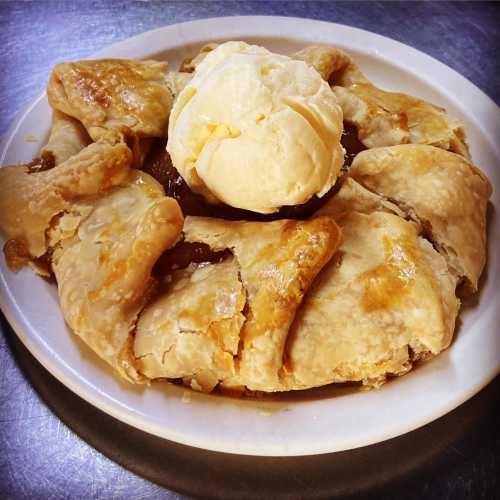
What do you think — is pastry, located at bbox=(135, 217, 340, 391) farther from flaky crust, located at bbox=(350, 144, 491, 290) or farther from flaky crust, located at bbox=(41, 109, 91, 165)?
flaky crust, located at bbox=(41, 109, 91, 165)

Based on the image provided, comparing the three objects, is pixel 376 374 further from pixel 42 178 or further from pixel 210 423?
pixel 42 178

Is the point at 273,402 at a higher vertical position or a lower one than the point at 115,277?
lower

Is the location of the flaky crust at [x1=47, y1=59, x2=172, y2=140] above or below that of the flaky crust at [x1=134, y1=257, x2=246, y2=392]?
above

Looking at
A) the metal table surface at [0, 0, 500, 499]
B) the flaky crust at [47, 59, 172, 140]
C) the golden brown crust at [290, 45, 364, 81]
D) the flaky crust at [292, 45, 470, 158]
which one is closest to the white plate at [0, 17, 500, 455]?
the metal table surface at [0, 0, 500, 499]

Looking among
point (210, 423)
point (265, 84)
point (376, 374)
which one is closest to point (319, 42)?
point (265, 84)

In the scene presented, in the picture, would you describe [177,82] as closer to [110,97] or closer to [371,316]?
[110,97]

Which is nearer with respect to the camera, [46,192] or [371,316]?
[371,316]

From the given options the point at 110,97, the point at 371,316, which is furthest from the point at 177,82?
the point at 371,316
